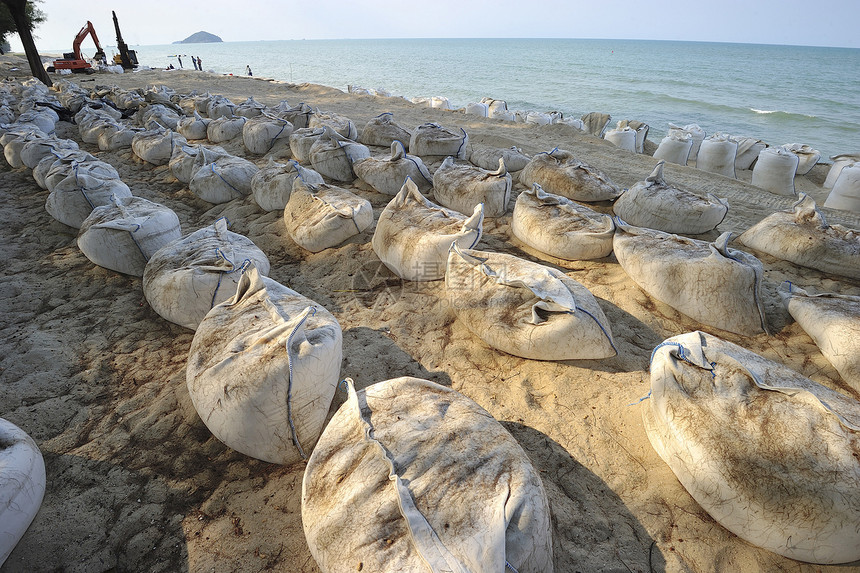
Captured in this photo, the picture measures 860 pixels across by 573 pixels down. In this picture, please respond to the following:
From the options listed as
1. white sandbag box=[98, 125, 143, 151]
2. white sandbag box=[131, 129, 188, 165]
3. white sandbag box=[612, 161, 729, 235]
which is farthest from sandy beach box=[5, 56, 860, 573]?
white sandbag box=[98, 125, 143, 151]

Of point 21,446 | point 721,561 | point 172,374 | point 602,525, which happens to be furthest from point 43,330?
point 721,561

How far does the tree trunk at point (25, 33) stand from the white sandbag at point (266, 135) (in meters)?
11.6

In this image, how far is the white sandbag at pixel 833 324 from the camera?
8.50 ft

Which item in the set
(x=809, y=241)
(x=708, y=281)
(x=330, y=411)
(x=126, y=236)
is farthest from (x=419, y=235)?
(x=809, y=241)

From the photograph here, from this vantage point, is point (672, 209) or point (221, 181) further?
point (221, 181)

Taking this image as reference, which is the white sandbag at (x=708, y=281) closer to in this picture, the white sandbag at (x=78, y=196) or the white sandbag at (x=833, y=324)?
the white sandbag at (x=833, y=324)

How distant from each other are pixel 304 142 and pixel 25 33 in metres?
14.4

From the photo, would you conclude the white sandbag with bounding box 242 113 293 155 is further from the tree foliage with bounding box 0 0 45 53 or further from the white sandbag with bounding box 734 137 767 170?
the tree foliage with bounding box 0 0 45 53

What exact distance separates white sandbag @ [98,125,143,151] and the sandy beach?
357 centimetres

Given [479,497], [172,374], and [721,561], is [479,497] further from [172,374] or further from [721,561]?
[172,374]

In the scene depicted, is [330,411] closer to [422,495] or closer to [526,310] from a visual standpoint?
[422,495]

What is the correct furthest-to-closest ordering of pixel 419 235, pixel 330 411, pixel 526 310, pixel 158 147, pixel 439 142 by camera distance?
pixel 158 147 < pixel 439 142 < pixel 419 235 < pixel 526 310 < pixel 330 411

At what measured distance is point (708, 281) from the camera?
3064 millimetres

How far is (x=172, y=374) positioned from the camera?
2990mm
